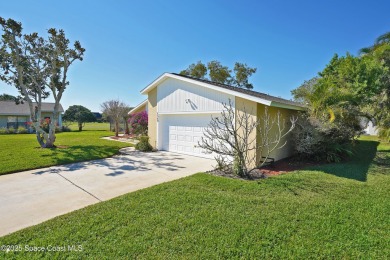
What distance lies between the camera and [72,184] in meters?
6.21

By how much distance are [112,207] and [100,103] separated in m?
26.3

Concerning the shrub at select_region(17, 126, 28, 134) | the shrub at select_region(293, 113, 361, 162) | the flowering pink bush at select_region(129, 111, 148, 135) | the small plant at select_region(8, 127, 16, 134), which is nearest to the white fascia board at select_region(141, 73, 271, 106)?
the shrub at select_region(293, 113, 361, 162)

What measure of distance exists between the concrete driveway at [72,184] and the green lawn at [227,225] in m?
0.61

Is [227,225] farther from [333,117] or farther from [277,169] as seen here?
[333,117]

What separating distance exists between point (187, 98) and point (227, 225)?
7.99 metres

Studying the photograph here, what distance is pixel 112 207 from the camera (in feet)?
14.8

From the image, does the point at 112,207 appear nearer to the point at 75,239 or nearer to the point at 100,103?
the point at 75,239

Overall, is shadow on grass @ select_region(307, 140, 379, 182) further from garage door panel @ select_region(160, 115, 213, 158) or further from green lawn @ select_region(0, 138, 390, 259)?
garage door panel @ select_region(160, 115, 213, 158)

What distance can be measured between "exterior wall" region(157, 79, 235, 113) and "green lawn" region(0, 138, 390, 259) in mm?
4759

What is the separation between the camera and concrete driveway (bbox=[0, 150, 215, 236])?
4406 mm

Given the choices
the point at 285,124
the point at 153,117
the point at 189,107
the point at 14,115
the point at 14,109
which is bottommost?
the point at 285,124

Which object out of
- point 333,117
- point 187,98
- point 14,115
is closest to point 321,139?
point 333,117

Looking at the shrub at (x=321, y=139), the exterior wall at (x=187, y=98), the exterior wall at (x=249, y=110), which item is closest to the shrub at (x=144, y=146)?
the exterior wall at (x=187, y=98)

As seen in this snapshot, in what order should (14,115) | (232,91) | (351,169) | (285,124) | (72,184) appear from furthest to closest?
(14,115), (285,124), (232,91), (351,169), (72,184)
